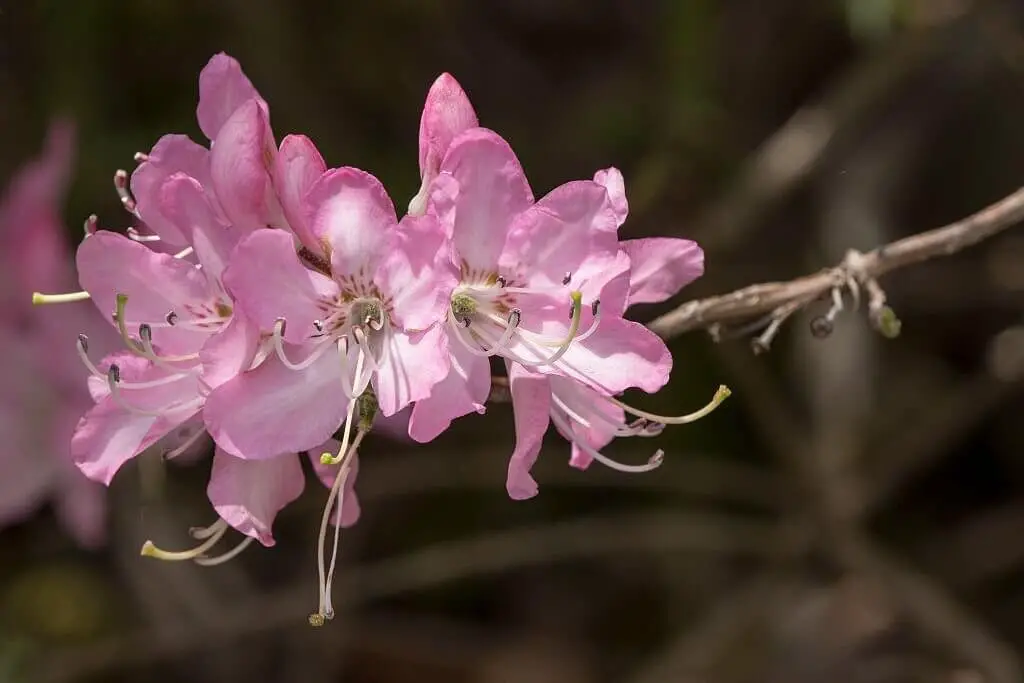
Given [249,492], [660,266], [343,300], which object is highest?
[660,266]

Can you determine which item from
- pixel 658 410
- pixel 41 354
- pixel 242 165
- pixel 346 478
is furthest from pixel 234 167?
pixel 658 410

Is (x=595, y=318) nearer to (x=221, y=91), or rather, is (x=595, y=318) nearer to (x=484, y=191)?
(x=484, y=191)

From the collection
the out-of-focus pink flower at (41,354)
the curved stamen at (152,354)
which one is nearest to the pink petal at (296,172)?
the curved stamen at (152,354)

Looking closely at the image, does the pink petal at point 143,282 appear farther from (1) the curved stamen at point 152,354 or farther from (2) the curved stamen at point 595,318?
(2) the curved stamen at point 595,318

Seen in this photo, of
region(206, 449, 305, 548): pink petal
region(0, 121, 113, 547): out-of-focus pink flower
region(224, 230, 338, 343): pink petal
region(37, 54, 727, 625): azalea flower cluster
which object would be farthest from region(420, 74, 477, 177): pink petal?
region(0, 121, 113, 547): out-of-focus pink flower

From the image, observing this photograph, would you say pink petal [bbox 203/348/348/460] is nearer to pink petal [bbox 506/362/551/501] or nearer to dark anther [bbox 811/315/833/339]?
pink petal [bbox 506/362/551/501]

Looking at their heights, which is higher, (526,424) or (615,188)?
(615,188)

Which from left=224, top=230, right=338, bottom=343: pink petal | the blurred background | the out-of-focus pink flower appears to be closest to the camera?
left=224, top=230, right=338, bottom=343: pink petal
